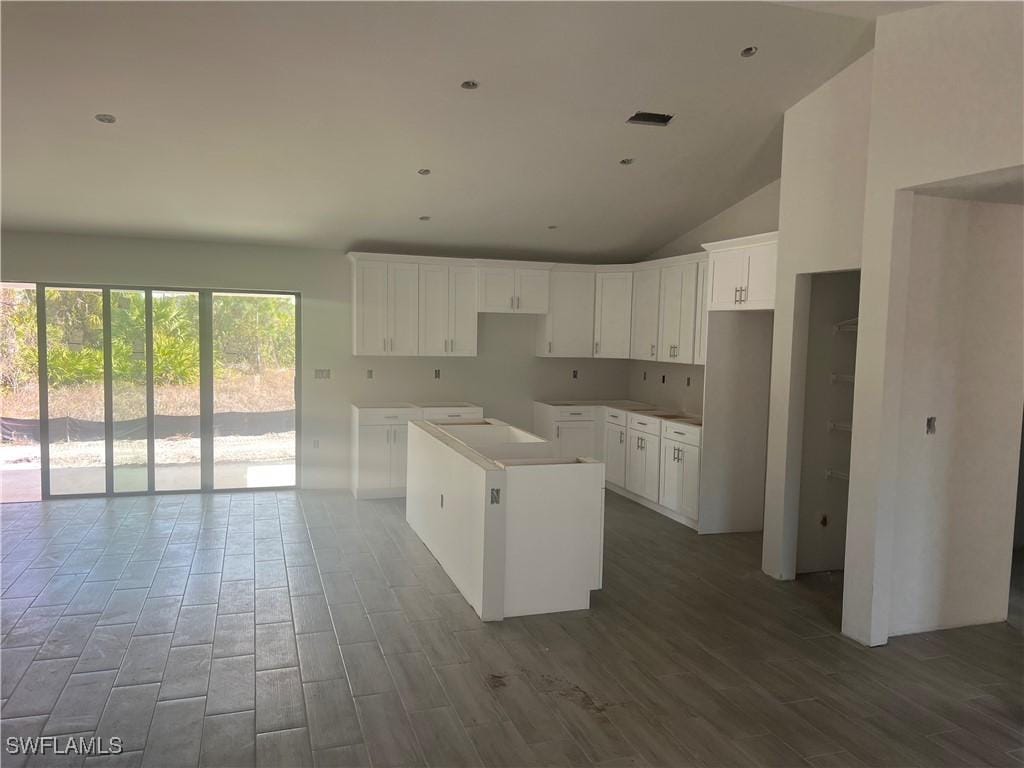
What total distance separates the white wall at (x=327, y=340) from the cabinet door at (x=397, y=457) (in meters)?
0.67

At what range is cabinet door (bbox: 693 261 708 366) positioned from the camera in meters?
6.29

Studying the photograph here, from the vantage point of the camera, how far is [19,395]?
669 cm

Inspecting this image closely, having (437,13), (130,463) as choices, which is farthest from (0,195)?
(437,13)

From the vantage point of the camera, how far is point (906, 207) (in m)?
3.74

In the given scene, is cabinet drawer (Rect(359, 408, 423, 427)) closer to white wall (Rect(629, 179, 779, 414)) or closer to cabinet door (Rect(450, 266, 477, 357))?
cabinet door (Rect(450, 266, 477, 357))

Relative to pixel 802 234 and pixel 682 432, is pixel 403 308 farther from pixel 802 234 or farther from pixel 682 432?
pixel 802 234

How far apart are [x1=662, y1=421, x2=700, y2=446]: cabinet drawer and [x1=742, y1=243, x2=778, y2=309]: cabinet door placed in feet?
3.85

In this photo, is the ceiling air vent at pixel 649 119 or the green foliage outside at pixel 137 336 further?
the green foliage outside at pixel 137 336

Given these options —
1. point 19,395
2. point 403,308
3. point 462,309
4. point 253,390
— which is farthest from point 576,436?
point 19,395

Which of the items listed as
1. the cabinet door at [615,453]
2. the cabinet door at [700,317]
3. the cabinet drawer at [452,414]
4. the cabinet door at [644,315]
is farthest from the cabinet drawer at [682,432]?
the cabinet drawer at [452,414]

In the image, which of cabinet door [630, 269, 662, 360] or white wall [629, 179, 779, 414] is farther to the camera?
cabinet door [630, 269, 662, 360]

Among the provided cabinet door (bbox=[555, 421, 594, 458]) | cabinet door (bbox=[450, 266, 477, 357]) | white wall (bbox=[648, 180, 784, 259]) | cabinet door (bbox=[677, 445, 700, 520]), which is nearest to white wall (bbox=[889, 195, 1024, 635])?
cabinet door (bbox=[677, 445, 700, 520])

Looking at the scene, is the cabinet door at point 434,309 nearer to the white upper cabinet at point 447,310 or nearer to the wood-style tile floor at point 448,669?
the white upper cabinet at point 447,310

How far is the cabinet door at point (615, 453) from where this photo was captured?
287 inches
